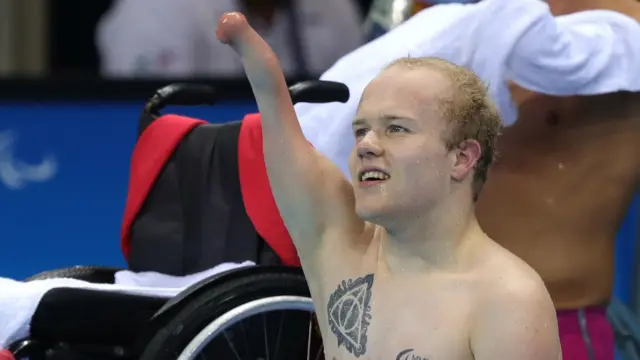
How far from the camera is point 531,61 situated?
2.30 m

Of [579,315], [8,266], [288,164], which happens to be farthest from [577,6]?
[8,266]

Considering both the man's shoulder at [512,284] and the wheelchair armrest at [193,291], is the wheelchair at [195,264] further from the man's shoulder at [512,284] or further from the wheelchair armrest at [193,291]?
the man's shoulder at [512,284]

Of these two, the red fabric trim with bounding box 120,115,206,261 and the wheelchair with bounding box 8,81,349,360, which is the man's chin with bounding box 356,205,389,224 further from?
the red fabric trim with bounding box 120,115,206,261

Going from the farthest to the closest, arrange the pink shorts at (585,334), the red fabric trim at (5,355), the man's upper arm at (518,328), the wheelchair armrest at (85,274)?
the wheelchair armrest at (85,274) < the pink shorts at (585,334) < the red fabric trim at (5,355) < the man's upper arm at (518,328)

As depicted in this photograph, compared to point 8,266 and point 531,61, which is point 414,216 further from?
point 8,266

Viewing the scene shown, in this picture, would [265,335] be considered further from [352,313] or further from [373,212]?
[373,212]

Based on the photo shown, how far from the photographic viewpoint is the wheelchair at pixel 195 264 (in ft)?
7.54

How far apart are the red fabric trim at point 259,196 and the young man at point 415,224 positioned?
62 cm

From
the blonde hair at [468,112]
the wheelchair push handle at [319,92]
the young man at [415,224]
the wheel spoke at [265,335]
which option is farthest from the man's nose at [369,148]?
the wheel spoke at [265,335]

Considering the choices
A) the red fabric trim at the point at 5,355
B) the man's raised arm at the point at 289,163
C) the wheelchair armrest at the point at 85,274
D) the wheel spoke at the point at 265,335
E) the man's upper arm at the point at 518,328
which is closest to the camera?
the man's upper arm at the point at 518,328

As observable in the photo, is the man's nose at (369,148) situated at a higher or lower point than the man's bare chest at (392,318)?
higher

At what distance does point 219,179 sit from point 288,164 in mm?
763

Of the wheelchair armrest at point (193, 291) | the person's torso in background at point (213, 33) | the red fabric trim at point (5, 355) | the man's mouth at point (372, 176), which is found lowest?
the wheelchair armrest at point (193, 291)

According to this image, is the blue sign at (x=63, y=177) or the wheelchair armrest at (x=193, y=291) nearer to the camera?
the wheelchair armrest at (x=193, y=291)
